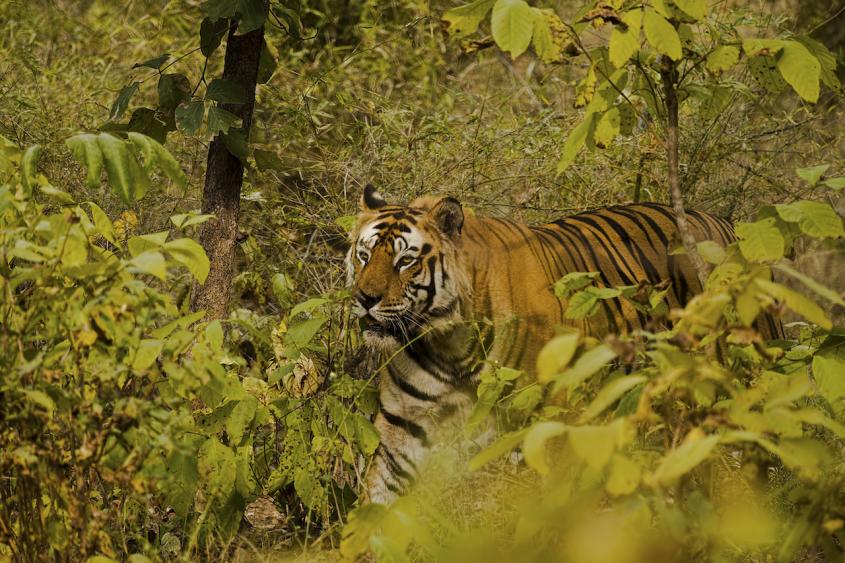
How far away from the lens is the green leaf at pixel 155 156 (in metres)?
2.40

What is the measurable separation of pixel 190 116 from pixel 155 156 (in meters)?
1.04

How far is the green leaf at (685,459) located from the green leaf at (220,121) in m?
2.17

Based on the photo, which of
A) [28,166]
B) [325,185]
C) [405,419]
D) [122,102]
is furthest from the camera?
[325,185]

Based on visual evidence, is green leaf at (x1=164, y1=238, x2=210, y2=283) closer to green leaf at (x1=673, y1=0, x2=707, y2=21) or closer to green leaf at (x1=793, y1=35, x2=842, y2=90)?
green leaf at (x1=673, y1=0, x2=707, y2=21)

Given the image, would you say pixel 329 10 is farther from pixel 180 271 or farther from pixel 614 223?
pixel 614 223

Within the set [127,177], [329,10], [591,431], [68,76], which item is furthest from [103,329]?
[329,10]

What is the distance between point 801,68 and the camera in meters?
2.43

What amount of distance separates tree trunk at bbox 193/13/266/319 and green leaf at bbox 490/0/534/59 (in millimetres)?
1574

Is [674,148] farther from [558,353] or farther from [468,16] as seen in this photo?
[558,353]

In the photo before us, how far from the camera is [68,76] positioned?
19.5ft

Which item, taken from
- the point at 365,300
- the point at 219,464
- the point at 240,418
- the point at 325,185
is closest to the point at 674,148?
the point at 365,300

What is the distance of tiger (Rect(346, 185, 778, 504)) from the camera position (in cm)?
352

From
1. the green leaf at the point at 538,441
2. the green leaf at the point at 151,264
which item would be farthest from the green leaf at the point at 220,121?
the green leaf at the point at 538,441

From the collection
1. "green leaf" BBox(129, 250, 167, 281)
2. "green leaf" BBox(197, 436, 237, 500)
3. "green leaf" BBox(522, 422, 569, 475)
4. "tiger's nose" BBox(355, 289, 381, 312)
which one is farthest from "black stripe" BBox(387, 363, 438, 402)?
"green leaf" BBox(522, 422, 569, 475)
